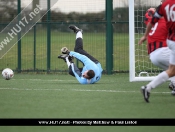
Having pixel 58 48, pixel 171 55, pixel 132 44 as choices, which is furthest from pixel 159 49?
pixel 58 48

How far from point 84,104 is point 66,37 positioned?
10416 millimetres


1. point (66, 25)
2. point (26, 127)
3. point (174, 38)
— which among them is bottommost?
point (26, 127)

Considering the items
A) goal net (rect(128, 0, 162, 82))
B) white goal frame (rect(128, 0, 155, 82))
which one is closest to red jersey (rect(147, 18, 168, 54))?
white goal frame (rect(128, 0, 155, 82))

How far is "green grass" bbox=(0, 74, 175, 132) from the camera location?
7637 mm

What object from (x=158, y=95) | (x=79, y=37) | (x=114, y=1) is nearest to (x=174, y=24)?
(x=158, y=95)

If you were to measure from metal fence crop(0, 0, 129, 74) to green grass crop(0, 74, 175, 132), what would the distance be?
5750mm

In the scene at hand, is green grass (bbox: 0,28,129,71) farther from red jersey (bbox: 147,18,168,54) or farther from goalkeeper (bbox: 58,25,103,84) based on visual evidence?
red jersey (bbox: 147,18,168,54)

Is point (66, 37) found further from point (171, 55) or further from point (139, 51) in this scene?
point (171, 55)

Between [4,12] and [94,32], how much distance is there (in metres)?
3.41

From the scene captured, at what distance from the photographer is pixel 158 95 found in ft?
35.1

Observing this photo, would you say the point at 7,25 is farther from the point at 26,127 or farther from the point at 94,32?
the point at 26,127

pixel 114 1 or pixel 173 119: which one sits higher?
pixel 114 1

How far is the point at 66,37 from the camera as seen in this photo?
19344mm

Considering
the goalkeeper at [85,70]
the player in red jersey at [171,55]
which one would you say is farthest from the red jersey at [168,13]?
the goalkeeper at [85,70]
